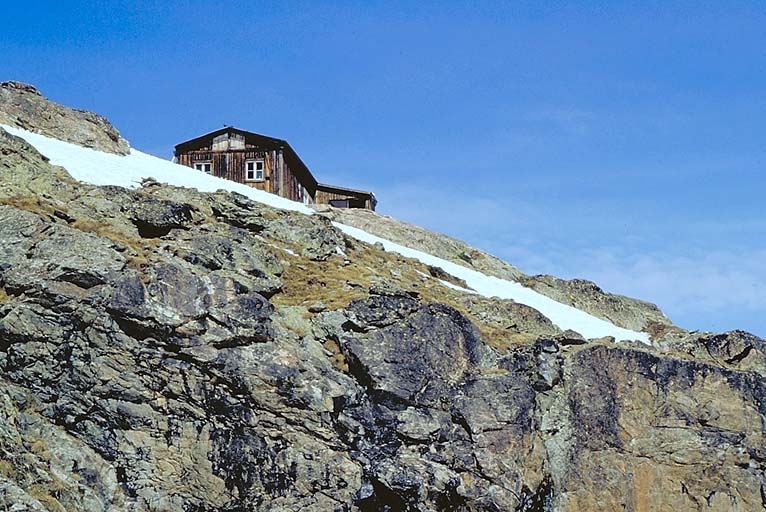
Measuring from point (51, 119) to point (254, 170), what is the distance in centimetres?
1682

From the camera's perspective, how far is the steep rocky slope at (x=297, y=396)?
1027 inches

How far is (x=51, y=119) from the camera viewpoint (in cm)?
4891

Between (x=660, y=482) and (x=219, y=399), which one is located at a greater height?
(x=219, y=399)

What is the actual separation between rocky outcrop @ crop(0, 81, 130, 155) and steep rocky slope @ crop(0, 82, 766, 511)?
14.6 m

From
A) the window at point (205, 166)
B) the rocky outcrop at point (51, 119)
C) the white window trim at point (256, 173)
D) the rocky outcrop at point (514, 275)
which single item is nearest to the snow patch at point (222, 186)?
the rocky outcrop at point (51, 119)

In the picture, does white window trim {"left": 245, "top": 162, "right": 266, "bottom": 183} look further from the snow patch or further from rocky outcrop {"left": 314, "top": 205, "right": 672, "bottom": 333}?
the snow patch

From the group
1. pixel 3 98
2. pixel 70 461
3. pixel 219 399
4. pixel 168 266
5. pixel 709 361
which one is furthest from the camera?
pixel 3 98

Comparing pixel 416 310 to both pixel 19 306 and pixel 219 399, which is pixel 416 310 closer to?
pixel 219 399

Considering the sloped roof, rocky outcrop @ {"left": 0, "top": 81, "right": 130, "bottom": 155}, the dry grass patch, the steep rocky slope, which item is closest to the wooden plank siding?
the sloped roof

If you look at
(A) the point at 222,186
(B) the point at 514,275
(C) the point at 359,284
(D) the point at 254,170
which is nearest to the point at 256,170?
(D) the point at 254,170

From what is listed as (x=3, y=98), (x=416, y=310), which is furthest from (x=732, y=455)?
(x=3, y=98)

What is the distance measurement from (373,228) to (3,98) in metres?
21.9

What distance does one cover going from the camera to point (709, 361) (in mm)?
34625

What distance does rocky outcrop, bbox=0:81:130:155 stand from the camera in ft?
156
